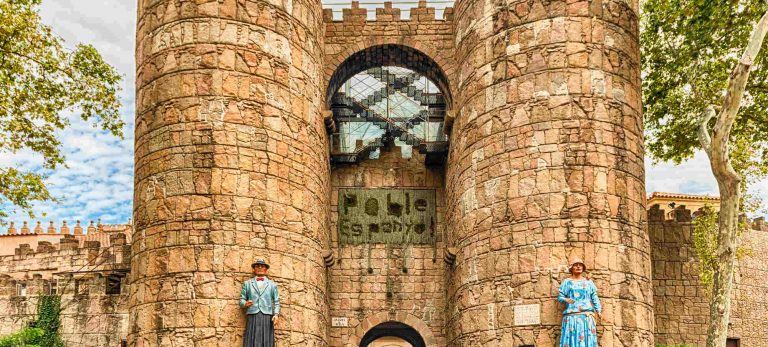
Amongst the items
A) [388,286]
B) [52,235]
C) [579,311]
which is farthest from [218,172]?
[52,235]

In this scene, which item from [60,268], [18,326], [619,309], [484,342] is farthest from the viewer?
[60,268]

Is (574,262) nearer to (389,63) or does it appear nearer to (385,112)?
(389,63)

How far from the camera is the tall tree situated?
16719mm

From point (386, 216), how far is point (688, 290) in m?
8.71

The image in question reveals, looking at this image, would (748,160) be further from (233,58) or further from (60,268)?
(60,268)

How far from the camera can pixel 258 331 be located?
56.0 ft

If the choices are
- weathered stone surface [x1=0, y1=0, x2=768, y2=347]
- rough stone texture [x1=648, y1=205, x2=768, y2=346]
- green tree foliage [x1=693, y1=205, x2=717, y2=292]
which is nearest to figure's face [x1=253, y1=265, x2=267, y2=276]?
weathered stone surface [x1=0, y1=0, x2=768, y2=347]

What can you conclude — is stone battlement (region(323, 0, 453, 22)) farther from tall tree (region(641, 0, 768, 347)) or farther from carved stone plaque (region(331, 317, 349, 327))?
carved stone plaque (region(331, 317, 349, 327))

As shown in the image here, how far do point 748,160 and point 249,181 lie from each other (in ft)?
44.8

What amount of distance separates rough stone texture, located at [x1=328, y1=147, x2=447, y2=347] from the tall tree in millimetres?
6962

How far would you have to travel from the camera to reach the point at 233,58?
1862cm

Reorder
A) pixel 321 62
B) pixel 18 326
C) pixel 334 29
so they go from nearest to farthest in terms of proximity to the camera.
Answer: pixel 321 62
pixel 334 29
pixel 18 326

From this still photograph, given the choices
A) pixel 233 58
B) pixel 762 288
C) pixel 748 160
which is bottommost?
pixel 762 288

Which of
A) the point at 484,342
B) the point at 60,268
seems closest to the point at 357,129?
the point at 484,342
